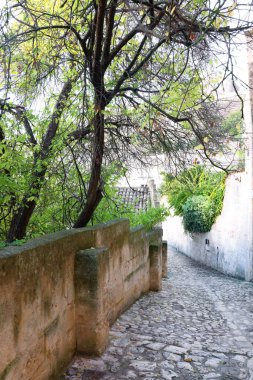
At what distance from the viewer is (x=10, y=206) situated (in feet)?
20.3

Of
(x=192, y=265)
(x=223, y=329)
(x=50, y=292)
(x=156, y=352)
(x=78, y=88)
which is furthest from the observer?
(x=192, y=265)

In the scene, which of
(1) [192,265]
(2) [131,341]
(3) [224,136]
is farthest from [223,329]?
(1) [192,265]

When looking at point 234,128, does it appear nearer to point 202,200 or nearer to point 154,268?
point 154,268

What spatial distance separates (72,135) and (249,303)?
16.7 ft

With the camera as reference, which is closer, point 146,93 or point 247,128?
point 146,93

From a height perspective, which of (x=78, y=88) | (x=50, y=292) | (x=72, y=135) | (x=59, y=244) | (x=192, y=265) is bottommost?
(x=192, y=265)

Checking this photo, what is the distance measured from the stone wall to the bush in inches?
14.4

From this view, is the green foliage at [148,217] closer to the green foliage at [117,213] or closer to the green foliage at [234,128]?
the green foliage at [117,213]

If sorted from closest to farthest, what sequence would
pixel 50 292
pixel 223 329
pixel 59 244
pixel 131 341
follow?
pixel 50 292 < pixel 59 244 < pixel 131 341 < pixel 223 329

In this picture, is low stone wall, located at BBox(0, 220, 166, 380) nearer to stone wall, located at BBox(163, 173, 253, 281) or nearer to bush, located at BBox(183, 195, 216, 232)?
stone wall, located at BBox(163, 173, 253, 281)

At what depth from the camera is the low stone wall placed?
8.79 feet

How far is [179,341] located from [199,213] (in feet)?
35.3

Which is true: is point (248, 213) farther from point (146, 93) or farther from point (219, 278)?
point (146, 93)

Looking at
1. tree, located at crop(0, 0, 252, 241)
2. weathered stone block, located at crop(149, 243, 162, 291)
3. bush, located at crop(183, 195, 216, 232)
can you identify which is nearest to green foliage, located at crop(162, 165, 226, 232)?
bush, located at crop(183, 195, 216, 232)
